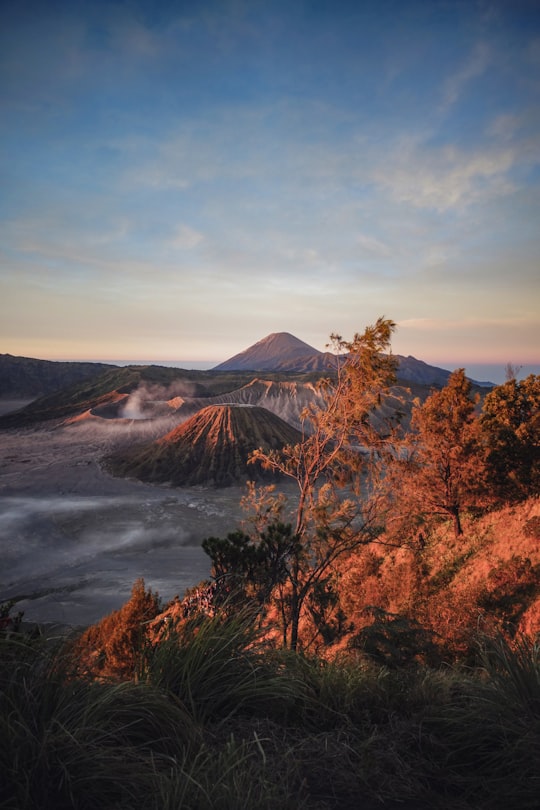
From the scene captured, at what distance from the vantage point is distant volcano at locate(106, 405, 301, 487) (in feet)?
245

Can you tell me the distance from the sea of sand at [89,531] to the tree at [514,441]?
80.5 ft

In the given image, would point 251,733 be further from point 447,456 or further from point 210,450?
point 210,450

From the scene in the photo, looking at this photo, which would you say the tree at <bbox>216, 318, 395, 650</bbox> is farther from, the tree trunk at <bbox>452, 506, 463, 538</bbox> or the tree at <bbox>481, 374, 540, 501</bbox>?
the tree at <bbox>481, 374, 540, 501</bbox>

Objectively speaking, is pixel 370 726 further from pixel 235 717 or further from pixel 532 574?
pixel 532 574

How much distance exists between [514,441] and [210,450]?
208ft

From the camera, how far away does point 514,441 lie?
20.1 metres

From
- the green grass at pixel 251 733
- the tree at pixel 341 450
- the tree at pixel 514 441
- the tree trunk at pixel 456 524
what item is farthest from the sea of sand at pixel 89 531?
the green grass at pixel 251 733

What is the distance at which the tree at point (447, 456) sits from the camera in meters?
20.0

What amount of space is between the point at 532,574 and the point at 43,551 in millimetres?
43384

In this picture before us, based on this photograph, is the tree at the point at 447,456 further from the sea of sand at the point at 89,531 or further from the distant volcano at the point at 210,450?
the distant volcano at the point at 210,450

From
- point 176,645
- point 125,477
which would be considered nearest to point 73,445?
point 125,477

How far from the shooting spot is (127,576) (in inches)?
1467

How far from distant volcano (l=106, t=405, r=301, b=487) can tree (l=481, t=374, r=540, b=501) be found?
55.1m

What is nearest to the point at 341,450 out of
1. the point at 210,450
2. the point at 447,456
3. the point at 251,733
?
the point at 447,456
